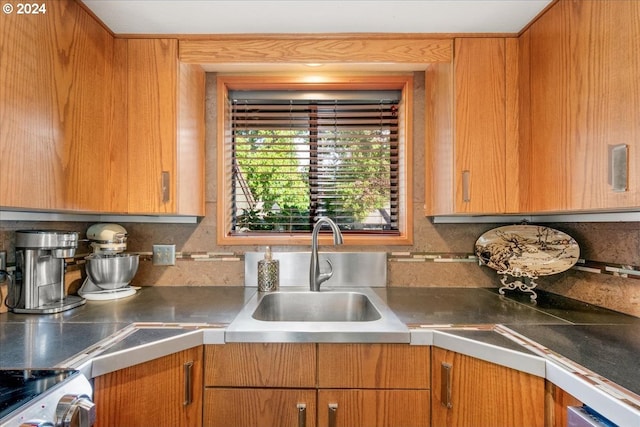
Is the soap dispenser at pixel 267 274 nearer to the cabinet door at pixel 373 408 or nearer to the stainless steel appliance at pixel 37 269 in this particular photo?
the cabinet door at pixel 373 408

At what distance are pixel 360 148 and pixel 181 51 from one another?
997 mm

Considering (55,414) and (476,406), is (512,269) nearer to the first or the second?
(476,406)

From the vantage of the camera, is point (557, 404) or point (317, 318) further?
point (317, 318)

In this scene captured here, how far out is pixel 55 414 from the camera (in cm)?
62

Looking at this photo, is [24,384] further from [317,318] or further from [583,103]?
[583,103]

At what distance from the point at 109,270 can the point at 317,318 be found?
0.96 metres

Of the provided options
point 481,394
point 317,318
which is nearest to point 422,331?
point 481,394

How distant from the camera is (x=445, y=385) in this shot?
100 cm

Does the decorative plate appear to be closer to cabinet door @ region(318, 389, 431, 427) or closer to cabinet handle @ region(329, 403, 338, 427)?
cabinet door @ region(318, 389, 431, 427)

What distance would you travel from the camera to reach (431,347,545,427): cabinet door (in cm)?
87

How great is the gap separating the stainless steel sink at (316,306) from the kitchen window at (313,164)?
381mm

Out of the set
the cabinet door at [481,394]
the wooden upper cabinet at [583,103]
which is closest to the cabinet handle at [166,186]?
the cabinet door at [481,394]

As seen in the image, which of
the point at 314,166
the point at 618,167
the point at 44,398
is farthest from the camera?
the point at 314,166

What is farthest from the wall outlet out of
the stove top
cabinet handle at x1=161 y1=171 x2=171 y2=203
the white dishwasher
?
the white dishwasher
